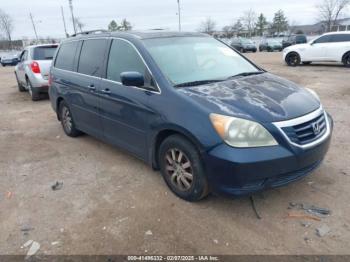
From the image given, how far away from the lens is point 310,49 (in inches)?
617

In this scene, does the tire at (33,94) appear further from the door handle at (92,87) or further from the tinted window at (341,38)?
the tinted window at (341,38)

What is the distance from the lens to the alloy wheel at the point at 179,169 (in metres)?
3.29

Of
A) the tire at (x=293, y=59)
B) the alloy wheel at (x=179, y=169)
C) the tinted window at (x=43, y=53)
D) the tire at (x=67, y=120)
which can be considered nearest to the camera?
the alloy wheel at (x=179, y=169)

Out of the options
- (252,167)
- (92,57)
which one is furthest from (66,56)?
(252,167)

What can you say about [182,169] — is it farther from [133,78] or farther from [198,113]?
[133,78]

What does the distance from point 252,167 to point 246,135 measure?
0.29 m

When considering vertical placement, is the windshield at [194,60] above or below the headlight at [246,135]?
above

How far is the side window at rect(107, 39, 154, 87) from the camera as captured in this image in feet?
12.1

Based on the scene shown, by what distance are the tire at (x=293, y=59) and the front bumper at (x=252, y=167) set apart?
14.7m

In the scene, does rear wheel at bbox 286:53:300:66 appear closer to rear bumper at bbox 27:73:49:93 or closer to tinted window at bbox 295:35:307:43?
rear bumper at bbox 27:73:49:93

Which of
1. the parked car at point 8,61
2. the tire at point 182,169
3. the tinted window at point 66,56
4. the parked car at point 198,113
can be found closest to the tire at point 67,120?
the tinted window at point 66,56

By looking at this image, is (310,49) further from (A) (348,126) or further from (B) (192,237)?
(B) (192,237)

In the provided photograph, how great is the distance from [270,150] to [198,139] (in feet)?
2.18

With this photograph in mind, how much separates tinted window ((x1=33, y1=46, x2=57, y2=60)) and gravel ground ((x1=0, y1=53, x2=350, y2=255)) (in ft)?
17.0
